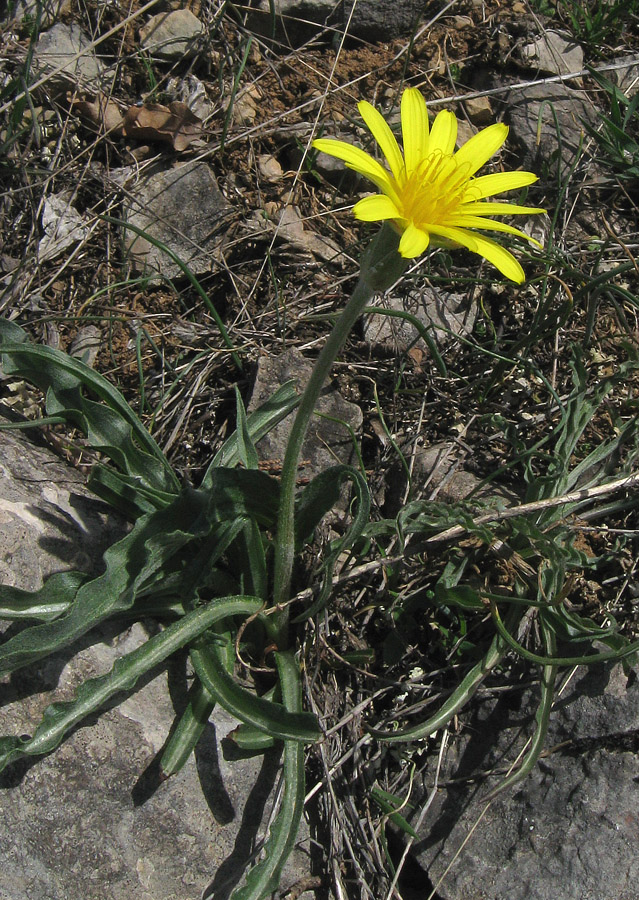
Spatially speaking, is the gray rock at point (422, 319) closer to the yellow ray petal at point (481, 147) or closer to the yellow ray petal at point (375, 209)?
the yellow ray petal at point (481, 147)

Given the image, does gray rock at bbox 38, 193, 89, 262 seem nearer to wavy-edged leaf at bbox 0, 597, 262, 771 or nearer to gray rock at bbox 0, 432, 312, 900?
gray rock at bbox 0, 432, 312, 900

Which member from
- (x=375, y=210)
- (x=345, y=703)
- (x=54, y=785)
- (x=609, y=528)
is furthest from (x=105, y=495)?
(x=609, y=528)

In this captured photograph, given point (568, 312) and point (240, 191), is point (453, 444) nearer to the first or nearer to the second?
point (568, 312)

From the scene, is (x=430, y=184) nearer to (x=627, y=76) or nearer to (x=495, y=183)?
(x=495, y=183)

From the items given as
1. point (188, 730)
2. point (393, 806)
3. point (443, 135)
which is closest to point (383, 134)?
point (443, 135)

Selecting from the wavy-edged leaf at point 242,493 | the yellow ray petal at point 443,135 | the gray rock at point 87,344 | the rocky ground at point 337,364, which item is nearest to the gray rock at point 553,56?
the rocky ground at point 337,364

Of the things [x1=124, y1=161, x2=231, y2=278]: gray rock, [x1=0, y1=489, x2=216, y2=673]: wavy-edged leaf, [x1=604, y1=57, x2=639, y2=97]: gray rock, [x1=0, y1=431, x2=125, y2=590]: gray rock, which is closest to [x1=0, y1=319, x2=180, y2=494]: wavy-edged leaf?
[x1=0, y1=489, x2=216, y2=673]: wavy-edged leaf
